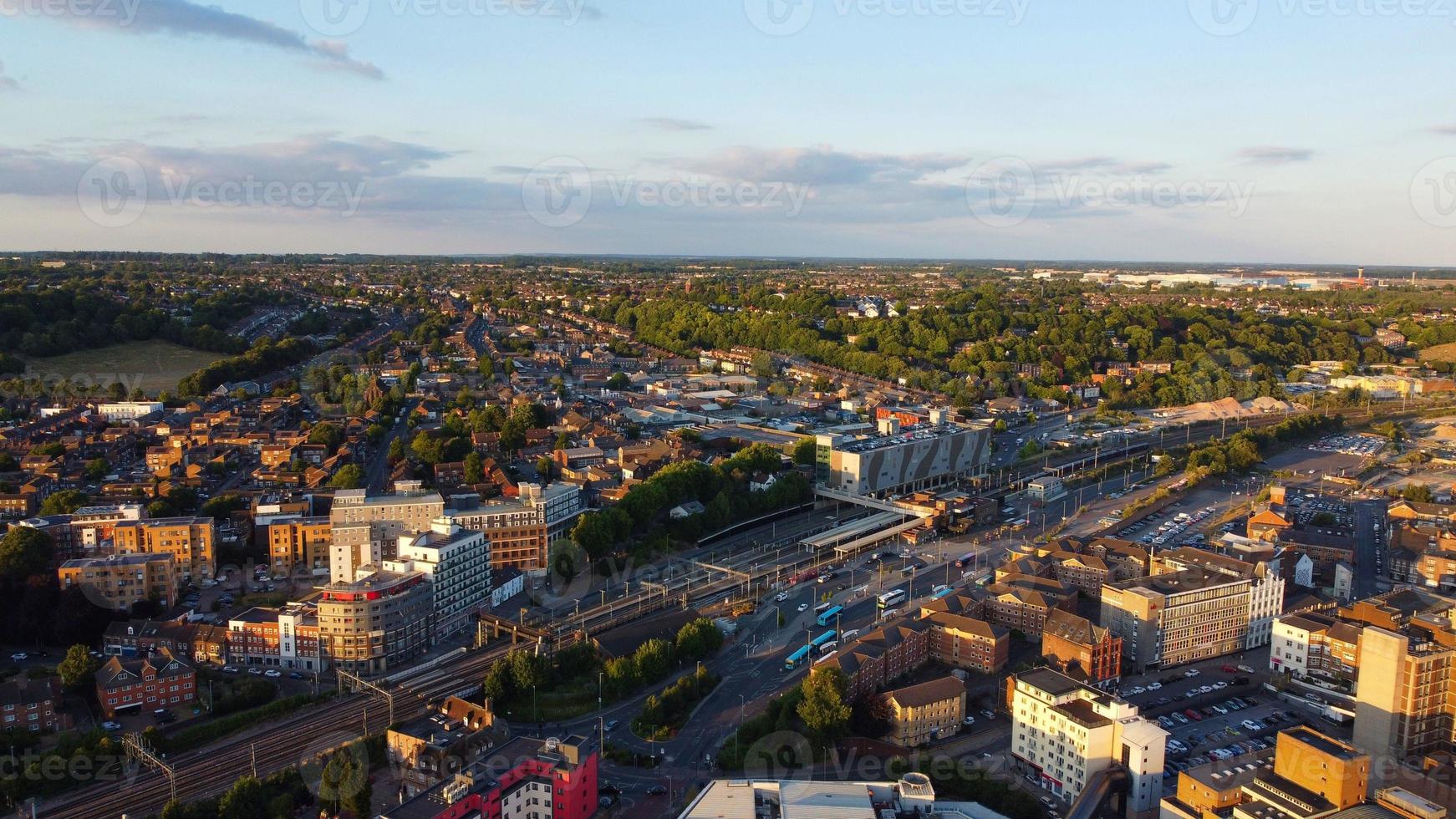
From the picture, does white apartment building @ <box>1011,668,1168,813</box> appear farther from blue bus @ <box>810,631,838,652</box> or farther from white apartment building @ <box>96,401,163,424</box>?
white apartment building @ <box>96,401,163,424</box>

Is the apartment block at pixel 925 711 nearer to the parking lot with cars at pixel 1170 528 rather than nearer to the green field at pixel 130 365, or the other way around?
the parking lot with cars at pixel 1170 528

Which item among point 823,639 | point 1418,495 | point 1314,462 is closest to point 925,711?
point 823,639

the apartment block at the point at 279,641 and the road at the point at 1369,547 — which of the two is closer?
the apartment block at the point at 279,641

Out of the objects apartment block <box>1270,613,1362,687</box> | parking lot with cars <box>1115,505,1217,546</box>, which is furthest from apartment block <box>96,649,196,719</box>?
parking lot with cars <box>1115,505,1217,546</box>

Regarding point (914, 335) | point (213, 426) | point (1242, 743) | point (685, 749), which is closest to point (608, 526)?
point (685, 749)

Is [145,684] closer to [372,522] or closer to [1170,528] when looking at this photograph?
[372,522]

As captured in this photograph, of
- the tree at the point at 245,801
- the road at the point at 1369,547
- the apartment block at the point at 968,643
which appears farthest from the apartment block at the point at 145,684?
the road at the point at 1369,547
